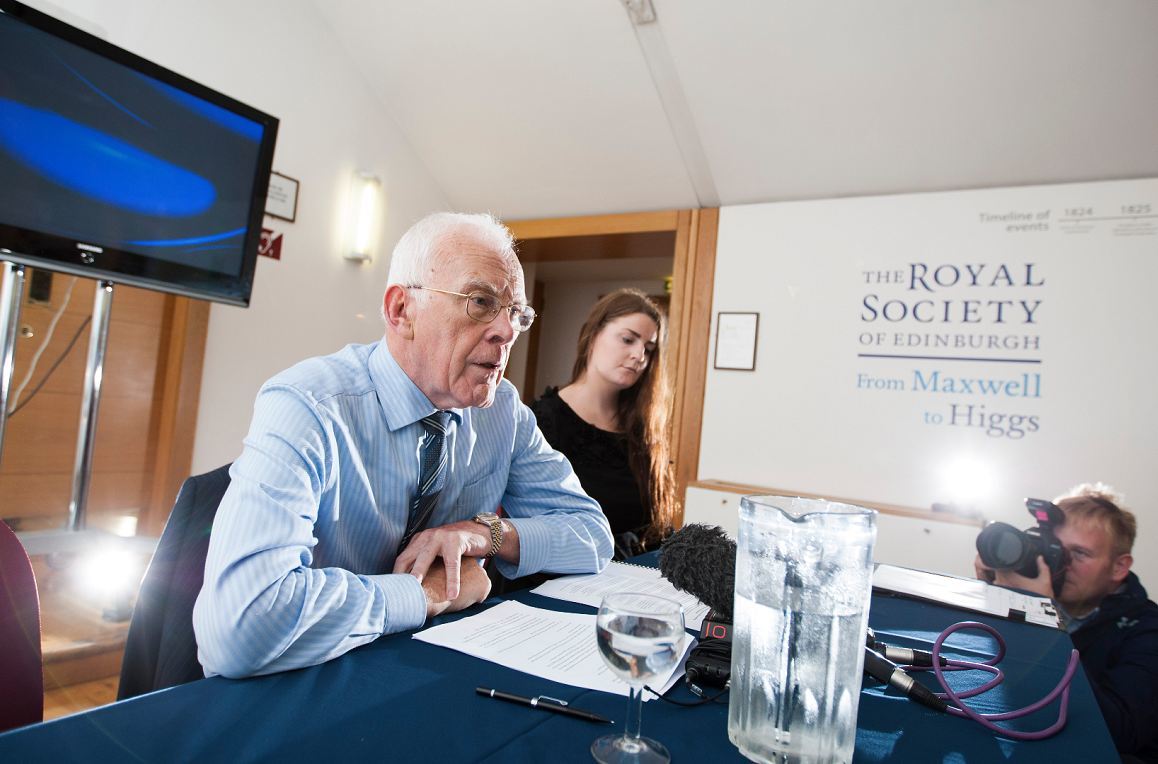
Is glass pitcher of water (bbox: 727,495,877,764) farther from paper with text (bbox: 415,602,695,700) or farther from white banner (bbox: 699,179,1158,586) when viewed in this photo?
white banner (bbox: 699,179,1158,586)

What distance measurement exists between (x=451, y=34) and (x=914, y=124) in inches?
89.0

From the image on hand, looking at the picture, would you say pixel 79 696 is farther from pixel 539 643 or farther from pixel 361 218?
pixel 361 218

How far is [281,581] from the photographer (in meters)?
0.82

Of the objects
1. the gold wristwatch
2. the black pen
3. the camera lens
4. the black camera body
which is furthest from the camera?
the camera lens

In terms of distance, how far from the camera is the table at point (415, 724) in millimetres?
549

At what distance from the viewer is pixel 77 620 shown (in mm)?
2389

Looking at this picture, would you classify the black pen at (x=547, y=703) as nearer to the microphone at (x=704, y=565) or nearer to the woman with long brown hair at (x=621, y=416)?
the microphone at (x=704, y=565)

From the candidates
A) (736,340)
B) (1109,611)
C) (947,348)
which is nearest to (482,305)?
(1109,611)

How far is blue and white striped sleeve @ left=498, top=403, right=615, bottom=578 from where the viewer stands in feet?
4.15

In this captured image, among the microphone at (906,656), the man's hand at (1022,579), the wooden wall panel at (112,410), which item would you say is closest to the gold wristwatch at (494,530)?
the microphone at (906,656)

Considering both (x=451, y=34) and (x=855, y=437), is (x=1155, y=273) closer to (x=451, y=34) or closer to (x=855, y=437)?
(x=855, y=437)

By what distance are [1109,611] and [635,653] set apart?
1566 mm

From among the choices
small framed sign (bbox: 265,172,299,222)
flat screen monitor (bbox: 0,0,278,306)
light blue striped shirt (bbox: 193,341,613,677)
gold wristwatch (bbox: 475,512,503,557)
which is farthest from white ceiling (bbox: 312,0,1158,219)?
gold wristwatch (bbox: 475,512,503,557)

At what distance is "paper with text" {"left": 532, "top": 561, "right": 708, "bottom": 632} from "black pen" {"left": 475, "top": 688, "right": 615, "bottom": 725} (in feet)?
1.14
